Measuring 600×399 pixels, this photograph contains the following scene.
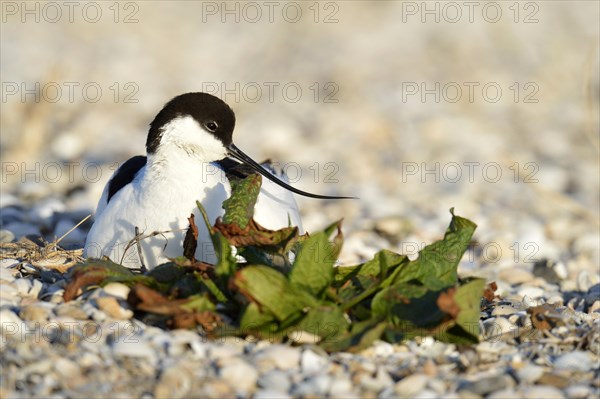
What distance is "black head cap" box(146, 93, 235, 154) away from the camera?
166 inches

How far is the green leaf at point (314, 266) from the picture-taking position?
10.3 ft

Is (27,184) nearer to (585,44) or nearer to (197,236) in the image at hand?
(197,236)

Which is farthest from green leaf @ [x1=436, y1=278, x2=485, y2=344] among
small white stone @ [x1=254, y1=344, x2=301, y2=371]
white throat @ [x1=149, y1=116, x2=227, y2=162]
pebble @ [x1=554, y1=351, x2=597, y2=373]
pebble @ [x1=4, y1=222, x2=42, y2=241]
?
pebble @ [x1=4, y1=222, x2=42, y2=241]

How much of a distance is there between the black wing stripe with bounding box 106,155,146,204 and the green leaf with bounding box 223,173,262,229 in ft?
3.38

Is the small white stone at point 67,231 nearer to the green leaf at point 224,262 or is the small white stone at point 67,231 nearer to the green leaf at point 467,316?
the green leaf at point 224,262

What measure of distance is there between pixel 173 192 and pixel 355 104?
19.6 ft

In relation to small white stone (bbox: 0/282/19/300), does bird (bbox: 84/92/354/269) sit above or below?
above

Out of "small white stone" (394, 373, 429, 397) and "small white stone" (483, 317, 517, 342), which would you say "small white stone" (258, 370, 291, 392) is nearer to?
"small white stone" (394, 373, 429, 397)

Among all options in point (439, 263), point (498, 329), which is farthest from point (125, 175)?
point (498, 329)

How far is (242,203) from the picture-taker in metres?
3.71

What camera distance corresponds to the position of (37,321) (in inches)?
122

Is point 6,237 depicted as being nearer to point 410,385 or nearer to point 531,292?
point 531,292

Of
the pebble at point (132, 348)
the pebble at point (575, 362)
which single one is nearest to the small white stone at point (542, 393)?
the pebble at point (575, 362)

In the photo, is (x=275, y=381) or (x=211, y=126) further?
(x=211, y=126)
